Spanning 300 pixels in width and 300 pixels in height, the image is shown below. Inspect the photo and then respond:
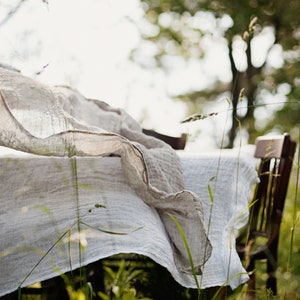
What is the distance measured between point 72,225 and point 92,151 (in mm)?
321

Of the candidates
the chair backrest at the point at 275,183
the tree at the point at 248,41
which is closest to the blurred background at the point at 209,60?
the tree at the point at 248,41

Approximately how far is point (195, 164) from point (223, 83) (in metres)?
7.43

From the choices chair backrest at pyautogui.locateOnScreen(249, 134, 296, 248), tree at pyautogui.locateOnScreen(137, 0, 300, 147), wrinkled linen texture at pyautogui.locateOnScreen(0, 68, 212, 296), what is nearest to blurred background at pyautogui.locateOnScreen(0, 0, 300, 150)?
tree at pyautogui.locateOnScreen(137, 0, 300, 147)

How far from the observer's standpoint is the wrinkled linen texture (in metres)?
1.40

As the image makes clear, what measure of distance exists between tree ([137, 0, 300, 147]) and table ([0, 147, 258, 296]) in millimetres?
6270

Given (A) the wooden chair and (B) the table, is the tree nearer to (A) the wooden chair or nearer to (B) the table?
(A) the wooden chair

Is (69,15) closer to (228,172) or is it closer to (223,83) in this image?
(228,172)

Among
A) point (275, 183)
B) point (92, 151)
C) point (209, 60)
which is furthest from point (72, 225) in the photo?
point (209, 60)

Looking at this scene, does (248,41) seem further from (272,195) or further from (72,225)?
(72,225)

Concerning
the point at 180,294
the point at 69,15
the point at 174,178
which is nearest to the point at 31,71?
the point at 69,15

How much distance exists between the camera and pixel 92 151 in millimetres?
1542

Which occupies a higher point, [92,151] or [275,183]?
[92,151]

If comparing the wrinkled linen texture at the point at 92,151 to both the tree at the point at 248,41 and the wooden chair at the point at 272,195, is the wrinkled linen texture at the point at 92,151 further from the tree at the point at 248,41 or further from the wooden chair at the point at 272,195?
the tree at the point at 248,41

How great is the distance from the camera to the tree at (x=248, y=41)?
26.4 ft
